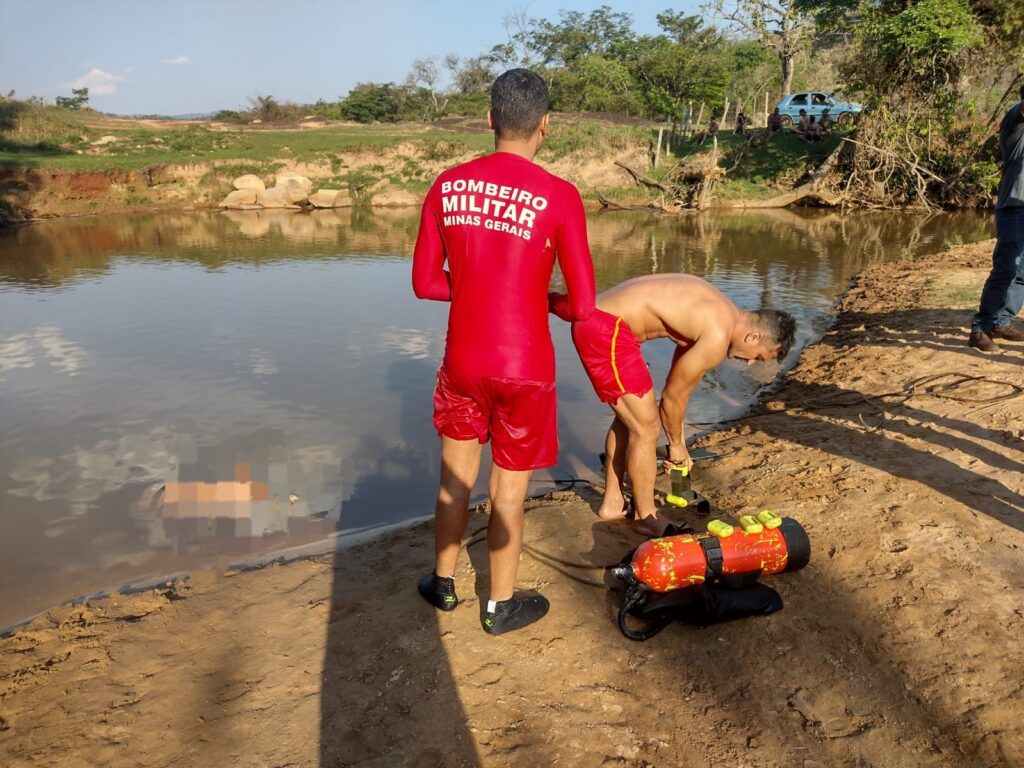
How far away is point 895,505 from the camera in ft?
12.8

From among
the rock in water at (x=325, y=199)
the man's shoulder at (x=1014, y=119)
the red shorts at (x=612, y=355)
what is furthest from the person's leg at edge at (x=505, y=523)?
the rock in water at (x=325, y=199)

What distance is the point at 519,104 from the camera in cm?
258

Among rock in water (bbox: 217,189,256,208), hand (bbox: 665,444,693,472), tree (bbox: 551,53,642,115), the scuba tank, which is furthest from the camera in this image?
tree (bbox: 551,53,642,115)

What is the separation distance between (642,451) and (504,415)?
4.32 ft

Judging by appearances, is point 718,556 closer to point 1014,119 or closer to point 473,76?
point 1014,119

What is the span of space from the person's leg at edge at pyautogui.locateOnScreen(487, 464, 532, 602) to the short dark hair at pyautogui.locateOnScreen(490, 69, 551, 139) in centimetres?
132

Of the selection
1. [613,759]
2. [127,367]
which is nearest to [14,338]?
[127,367]

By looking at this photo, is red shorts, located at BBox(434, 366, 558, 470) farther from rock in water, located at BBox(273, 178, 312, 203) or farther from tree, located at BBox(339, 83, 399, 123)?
tree, located at BBox(339, 83, 399, 123)

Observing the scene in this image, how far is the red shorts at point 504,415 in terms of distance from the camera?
8.96 feet

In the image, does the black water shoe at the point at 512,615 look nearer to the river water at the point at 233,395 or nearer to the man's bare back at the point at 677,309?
the man's bare back at the point at 677,309

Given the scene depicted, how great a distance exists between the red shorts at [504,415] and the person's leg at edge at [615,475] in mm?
1352

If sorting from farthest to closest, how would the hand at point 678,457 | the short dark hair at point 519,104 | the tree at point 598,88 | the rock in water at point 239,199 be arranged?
1. the tree at point 598,88
2. the rock in water at point 239,199
3. the hand at point 678,457
4. the short dark hair at point 519,104

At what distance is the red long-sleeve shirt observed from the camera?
2531 mm

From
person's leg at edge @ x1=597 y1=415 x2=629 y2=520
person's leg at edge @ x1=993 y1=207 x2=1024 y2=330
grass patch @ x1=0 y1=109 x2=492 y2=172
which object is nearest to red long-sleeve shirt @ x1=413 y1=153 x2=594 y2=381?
person's leg at edge @ x1=597 y1=415 x2=629 y2=520
